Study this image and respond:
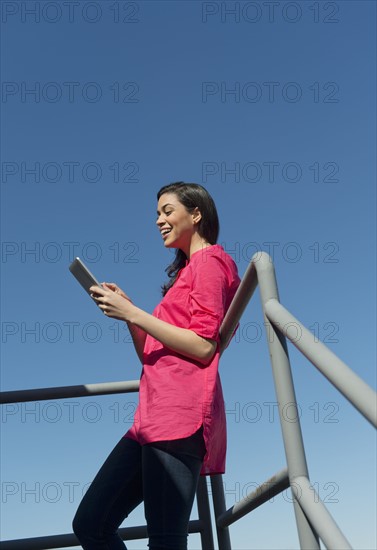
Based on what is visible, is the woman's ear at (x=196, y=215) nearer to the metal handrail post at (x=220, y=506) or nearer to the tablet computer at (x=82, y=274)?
the tablet computer at (x=82, y=274)

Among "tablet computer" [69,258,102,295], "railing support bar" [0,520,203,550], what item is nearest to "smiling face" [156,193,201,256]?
"tablet computer" [69,258,102,295]

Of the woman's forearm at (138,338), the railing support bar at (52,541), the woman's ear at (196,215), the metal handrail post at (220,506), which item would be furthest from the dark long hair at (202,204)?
the railing support bar at (52,541)

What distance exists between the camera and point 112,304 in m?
1.50

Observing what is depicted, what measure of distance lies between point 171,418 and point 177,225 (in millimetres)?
527

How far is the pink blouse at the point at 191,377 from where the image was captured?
142 cm

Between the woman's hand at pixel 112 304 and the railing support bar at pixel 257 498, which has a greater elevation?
the woman's hand at pixel 112 304

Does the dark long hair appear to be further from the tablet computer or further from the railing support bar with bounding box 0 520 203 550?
the railing support bar with bounding box 0 520 203 550

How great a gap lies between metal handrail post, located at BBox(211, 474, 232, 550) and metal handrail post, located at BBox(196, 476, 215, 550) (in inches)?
2.5

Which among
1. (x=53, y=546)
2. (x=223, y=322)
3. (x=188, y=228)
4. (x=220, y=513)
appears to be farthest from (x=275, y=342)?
(x=53, y=546)

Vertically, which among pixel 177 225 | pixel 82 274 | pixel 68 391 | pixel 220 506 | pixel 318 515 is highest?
pixel 177 225

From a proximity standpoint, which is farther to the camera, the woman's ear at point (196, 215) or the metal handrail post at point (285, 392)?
the woman's ear at point (196, 215)

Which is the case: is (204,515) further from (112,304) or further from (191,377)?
(112,304)

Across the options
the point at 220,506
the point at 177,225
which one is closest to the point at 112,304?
the point at 177,225

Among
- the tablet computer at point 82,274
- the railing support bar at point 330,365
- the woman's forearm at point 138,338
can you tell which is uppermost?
the tablet computer at point 82,274
